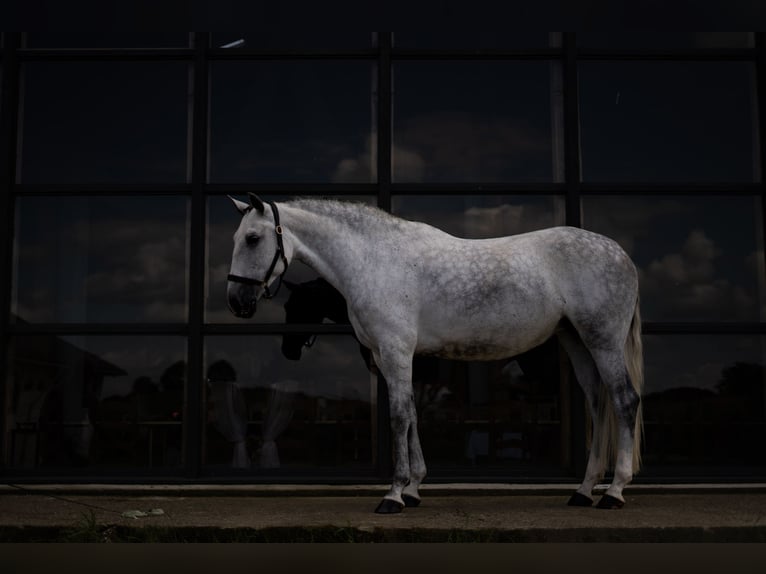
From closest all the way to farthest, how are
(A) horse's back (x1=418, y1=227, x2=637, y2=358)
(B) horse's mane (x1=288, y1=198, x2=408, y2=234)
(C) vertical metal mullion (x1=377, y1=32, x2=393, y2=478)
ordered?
(A) horse's back (x1=418, y1=227, x2=637, y2=358)
(B) horse's mane (x1=288, y1=198, x2=408, y2=234)
(C) vertical metal mullion (x1=377, y1=32, x2=393, y2=478)

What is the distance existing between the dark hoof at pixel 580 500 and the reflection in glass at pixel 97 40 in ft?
14.1

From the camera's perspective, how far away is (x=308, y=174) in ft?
19.9

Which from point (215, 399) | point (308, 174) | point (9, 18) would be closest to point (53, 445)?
point (215, 399)

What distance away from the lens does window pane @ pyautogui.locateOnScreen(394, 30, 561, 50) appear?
6.06m

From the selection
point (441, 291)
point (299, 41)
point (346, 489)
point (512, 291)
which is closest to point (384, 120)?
point (299, 41)

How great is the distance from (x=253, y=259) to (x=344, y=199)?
4.69 ft

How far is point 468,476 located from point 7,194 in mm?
3981

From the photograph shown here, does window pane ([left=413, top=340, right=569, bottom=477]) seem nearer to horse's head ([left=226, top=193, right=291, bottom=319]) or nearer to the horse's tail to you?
the horse's tail

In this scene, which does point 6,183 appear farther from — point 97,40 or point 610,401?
point 610,401

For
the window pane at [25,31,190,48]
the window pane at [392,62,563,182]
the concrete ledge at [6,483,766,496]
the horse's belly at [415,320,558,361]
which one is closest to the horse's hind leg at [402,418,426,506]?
the horse's belly at [415,320,558,361]

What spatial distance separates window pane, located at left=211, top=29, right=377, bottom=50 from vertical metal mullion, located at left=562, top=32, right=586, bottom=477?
148 centimetres

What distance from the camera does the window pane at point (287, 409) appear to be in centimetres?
583

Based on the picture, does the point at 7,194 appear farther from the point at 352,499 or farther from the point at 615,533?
the point at 615,533

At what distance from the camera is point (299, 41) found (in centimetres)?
609
